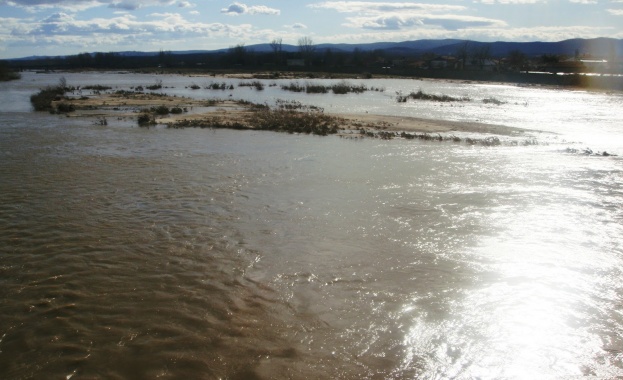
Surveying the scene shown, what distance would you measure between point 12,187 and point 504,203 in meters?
13.3

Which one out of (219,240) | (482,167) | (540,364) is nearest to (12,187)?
(219,240)

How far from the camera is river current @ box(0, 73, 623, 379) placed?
6020mm

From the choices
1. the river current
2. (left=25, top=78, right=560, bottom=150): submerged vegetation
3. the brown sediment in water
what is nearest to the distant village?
the brown sediment in water

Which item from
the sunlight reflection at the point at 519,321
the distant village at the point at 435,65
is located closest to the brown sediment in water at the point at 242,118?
the sunlight reflection at the point at 519,321

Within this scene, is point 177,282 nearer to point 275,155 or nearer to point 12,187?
point 12,187

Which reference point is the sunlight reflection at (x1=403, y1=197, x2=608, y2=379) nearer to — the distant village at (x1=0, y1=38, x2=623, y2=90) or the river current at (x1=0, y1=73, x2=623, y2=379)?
the river current at (x1=0, y1=73, x2=623, y2=379)

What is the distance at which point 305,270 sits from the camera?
844 centimetres

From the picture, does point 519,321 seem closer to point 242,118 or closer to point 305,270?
point 305,270

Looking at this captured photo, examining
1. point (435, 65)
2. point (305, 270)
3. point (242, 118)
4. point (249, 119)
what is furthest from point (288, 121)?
point (435, 65)

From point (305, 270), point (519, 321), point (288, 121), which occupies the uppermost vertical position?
point (288, 121)

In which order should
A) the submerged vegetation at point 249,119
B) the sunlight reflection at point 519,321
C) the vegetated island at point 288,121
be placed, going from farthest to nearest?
the vegetated island at point 288,121
the submerged vegetation at point 249,119
the sunlight reflection at point 519,321

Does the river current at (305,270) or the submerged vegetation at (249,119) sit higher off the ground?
→ the submerged vegetation at (249,119)

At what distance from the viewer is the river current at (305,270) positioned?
6.02 meters

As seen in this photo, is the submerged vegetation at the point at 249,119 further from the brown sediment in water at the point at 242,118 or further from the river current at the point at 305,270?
the river current at the point at 305,270
